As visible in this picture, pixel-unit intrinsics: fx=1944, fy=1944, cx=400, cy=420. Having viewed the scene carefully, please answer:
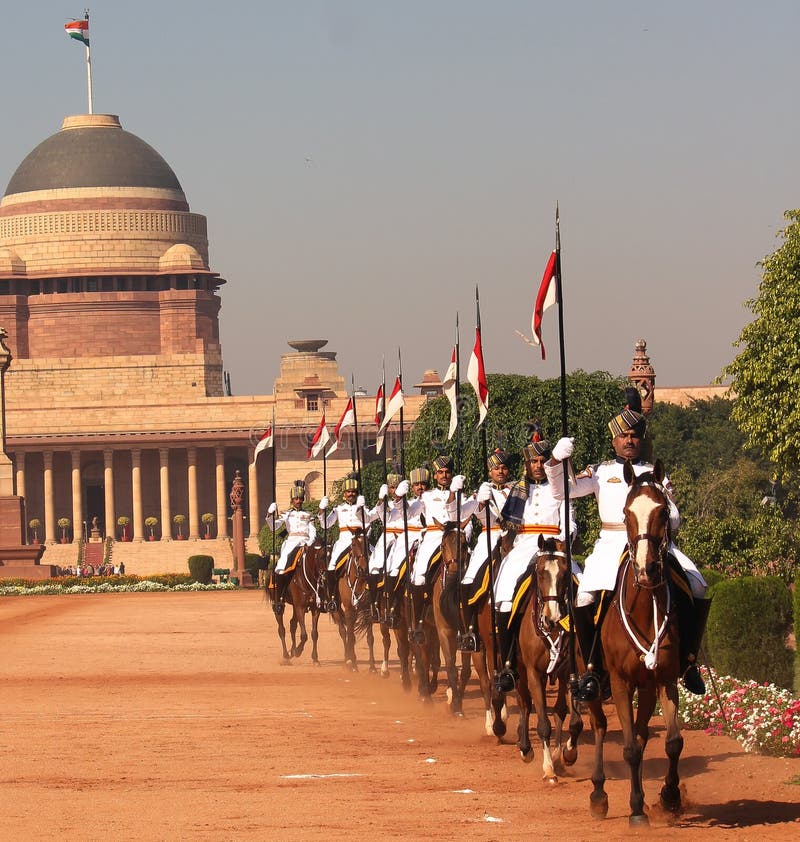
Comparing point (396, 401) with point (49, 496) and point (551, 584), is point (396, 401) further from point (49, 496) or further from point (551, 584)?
point (49, 496)

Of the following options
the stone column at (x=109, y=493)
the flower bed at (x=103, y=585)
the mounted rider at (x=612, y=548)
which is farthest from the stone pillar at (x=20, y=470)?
the mounted rider at (x=612, y=548)

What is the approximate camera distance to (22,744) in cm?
1848

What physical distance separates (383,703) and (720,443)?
266 ft

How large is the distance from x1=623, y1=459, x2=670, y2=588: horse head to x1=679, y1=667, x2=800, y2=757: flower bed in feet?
7.88

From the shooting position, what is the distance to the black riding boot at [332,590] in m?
28.9

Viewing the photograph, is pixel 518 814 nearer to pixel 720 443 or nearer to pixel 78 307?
pixel 720 443

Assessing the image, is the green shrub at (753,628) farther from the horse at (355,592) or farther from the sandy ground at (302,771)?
the horse at (355,592)

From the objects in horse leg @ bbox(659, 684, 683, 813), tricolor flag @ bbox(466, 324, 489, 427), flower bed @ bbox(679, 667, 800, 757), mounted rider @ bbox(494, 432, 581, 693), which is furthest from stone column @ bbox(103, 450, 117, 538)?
horse leg @ bbox(659, 684, 683, 813)

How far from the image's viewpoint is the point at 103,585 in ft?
229

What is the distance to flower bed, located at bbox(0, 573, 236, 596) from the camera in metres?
64.0

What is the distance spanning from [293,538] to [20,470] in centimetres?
9671

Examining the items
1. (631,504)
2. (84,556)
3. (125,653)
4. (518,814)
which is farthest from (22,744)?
(84,556)

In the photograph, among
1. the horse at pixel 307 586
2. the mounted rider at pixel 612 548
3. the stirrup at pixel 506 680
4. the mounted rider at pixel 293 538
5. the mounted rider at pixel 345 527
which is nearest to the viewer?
the mounted rider at pixel 612 548

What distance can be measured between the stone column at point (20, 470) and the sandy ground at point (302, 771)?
319 ft
